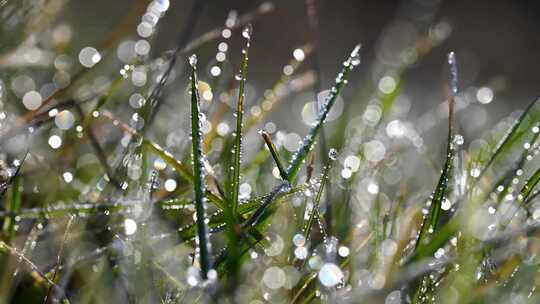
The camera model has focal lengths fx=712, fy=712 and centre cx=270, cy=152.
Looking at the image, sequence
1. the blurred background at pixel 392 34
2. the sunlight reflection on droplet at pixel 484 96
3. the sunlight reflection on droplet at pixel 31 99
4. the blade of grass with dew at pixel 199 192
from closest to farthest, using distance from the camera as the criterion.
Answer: the blade of grass with dew at pixel 199 192 < the sunlight reflection on droplet at pixel 31 99 < the sunlight reflection on droplet at pixel 484 96 < the blurred background at pixel 392 34

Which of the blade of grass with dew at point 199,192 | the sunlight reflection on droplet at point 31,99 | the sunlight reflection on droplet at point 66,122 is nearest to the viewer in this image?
the blade of grass with dew at point 199,192

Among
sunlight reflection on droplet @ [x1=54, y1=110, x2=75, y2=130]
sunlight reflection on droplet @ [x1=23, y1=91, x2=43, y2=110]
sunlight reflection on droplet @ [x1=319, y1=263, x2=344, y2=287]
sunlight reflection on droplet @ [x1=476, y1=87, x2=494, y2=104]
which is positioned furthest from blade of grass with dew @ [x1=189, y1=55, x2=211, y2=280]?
sunlight reflection on droplet @ [x1=476, y1=87, x2=494, y2=104]

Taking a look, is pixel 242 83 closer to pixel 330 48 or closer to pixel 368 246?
pixel 368 246

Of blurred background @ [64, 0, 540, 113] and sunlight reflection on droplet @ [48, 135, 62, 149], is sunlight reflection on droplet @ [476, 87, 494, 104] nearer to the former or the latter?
blurred background @ [64, 0, 540, 113]

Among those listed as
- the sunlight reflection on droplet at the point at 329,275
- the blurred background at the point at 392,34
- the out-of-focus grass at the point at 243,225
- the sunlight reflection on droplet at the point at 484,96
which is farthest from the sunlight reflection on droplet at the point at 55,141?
the blurred background at the point at 392,34

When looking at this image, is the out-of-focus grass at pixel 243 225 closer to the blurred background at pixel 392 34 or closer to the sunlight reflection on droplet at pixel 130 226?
the sunlight reflection on droplet at pixel 130 226

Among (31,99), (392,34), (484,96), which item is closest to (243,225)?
(31,99)

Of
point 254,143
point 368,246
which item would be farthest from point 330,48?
point 368,246

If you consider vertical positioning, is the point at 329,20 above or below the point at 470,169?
above

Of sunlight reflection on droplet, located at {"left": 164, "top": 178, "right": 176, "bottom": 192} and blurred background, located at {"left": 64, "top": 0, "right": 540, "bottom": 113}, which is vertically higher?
blurred background, located at {"left": 64, "top": 0, "right": 540, "bottom": 113}

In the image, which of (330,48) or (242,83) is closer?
(242,83)

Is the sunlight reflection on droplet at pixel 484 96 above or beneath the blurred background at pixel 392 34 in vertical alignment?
beneath
